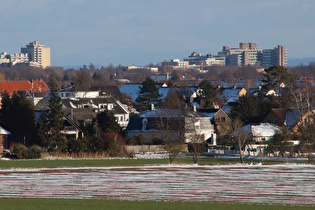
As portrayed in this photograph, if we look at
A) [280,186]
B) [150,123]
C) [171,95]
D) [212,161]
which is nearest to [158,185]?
[280,186]

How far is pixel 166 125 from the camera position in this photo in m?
76.8

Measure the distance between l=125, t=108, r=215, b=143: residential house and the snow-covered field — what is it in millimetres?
22665

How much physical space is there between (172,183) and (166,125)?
125 ft

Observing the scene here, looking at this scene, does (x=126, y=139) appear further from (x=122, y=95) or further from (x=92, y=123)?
(x=122, y=95)

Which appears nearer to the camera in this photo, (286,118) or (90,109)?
(286,118)

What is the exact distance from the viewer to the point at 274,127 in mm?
75688

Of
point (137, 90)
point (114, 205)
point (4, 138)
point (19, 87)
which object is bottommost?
point (114, 205)

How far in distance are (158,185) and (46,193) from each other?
24.3 feet

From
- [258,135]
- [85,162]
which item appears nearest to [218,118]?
[258,135]

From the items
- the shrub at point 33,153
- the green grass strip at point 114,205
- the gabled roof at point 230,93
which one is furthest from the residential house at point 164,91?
the green grass strip at point 114,205

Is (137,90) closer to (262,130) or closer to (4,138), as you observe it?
(262,130)

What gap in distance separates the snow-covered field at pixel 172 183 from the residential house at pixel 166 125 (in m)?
22.7

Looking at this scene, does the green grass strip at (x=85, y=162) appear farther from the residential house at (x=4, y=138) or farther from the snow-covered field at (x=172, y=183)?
the residential house at (x=4, y=138)

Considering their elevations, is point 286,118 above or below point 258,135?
above
